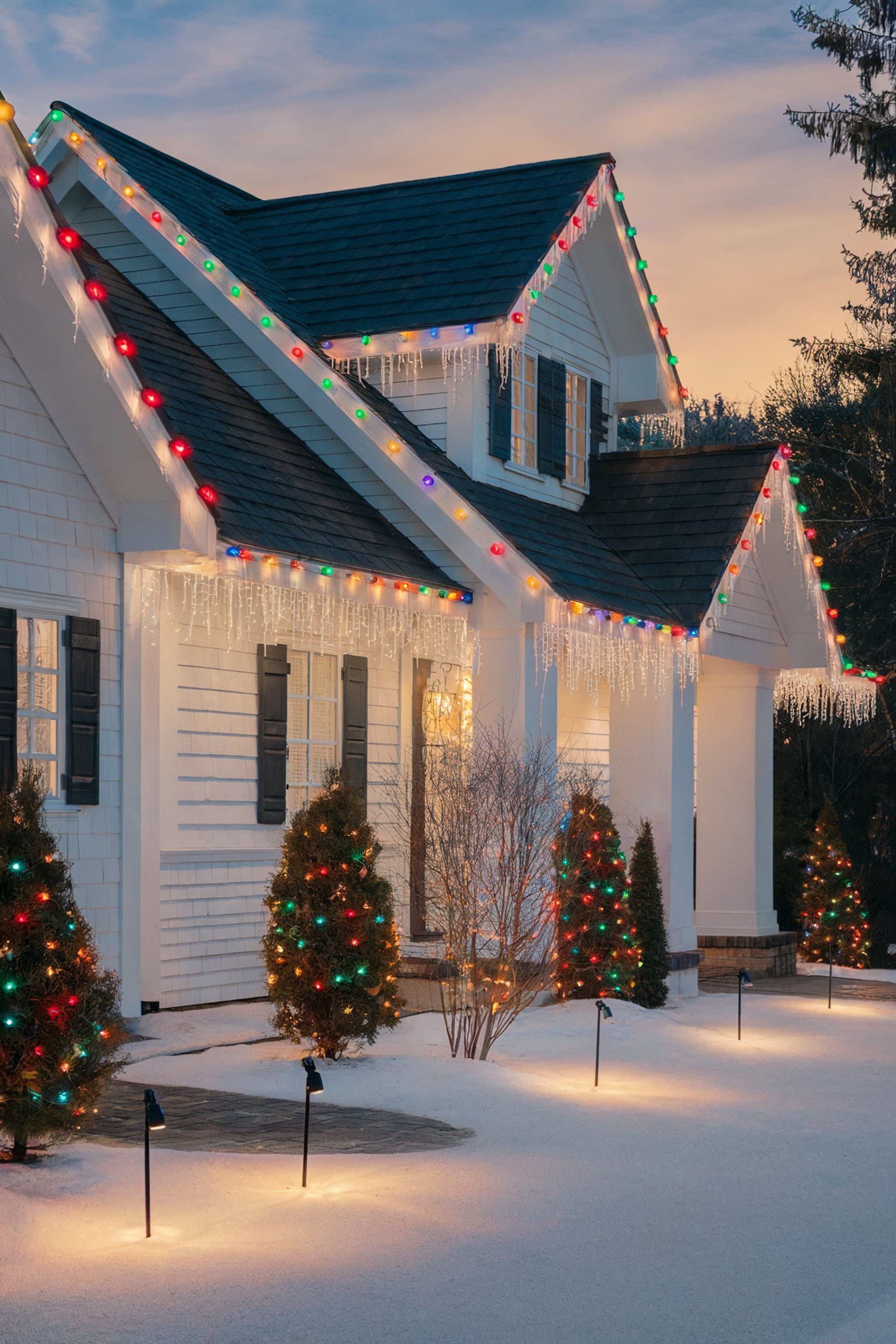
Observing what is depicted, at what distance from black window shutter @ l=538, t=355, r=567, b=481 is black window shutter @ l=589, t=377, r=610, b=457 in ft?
2.35

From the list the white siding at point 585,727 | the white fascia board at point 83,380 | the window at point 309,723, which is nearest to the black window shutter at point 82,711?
the white fascia board at point 83,380

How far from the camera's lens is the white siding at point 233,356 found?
45.1 feet

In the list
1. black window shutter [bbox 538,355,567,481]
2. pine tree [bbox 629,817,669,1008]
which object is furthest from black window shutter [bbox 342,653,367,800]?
black window shutter [bbox 538,355,567,481]

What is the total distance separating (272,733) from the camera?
42.4 feet

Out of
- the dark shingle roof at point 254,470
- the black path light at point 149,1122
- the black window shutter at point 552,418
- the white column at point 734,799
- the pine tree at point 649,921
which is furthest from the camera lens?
the white column at point 734,799

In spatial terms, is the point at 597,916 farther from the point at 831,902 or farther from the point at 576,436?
the point at 831,902

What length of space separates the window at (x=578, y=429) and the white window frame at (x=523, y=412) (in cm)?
79

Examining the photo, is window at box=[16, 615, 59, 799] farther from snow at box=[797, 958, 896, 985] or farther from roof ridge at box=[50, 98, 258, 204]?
snow at box=[797, 958, 896, 985]

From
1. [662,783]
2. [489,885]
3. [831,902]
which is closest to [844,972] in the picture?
[831,902]

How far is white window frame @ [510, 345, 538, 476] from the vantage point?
50.5 ft

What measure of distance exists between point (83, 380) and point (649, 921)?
6.60 metres

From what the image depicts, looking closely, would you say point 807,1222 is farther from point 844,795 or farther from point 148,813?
point 844,795

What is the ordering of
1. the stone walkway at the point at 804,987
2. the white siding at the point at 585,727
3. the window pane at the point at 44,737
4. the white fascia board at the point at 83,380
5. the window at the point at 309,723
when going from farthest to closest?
1. the white siding at the point at 585,727
2. the stone walkway at the point at 804,987
3. the window at the point at 309,723
4. the window pane at the point at 44,737
5. the white fascia board at the point at 83,380

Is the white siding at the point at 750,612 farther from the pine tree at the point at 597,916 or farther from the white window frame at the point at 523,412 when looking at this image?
the pine tree at the point at 597,916
